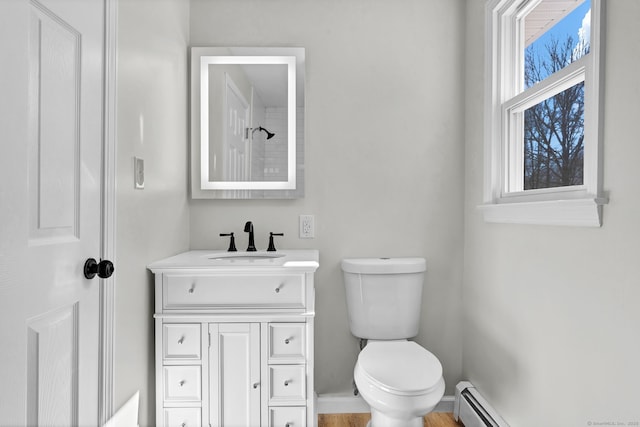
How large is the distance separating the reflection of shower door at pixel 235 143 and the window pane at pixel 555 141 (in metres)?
1.33

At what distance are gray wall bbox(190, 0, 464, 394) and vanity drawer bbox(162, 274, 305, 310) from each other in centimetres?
50

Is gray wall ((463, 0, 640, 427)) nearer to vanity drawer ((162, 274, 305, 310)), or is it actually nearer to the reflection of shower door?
vanity drawer ((162, 274, 305, 310))

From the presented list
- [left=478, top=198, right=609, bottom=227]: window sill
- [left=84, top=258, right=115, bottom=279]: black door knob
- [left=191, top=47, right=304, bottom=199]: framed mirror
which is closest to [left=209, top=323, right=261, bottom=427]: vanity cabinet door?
[left=84, top=258, right=115, bottom=279]: black door knob

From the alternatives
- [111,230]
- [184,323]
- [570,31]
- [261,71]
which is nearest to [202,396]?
[184,323]

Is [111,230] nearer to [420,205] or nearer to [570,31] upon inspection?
[420,205]

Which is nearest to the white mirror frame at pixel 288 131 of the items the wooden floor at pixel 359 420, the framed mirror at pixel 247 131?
the framed mirror at pixel 247 131

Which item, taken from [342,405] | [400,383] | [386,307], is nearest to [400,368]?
[400,383]

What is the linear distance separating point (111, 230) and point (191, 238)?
2.79 ft

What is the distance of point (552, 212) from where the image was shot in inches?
53.1

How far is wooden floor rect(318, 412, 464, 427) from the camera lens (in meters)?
2.03

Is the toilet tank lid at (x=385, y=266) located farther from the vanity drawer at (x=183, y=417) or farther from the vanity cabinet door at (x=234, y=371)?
the vanity drawer at (x=183, y=417)

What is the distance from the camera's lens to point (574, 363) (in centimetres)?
128

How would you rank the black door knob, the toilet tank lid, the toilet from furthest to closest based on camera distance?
the toilet tank lid, the toilet, the black door knob

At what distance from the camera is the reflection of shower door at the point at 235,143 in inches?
84.0
